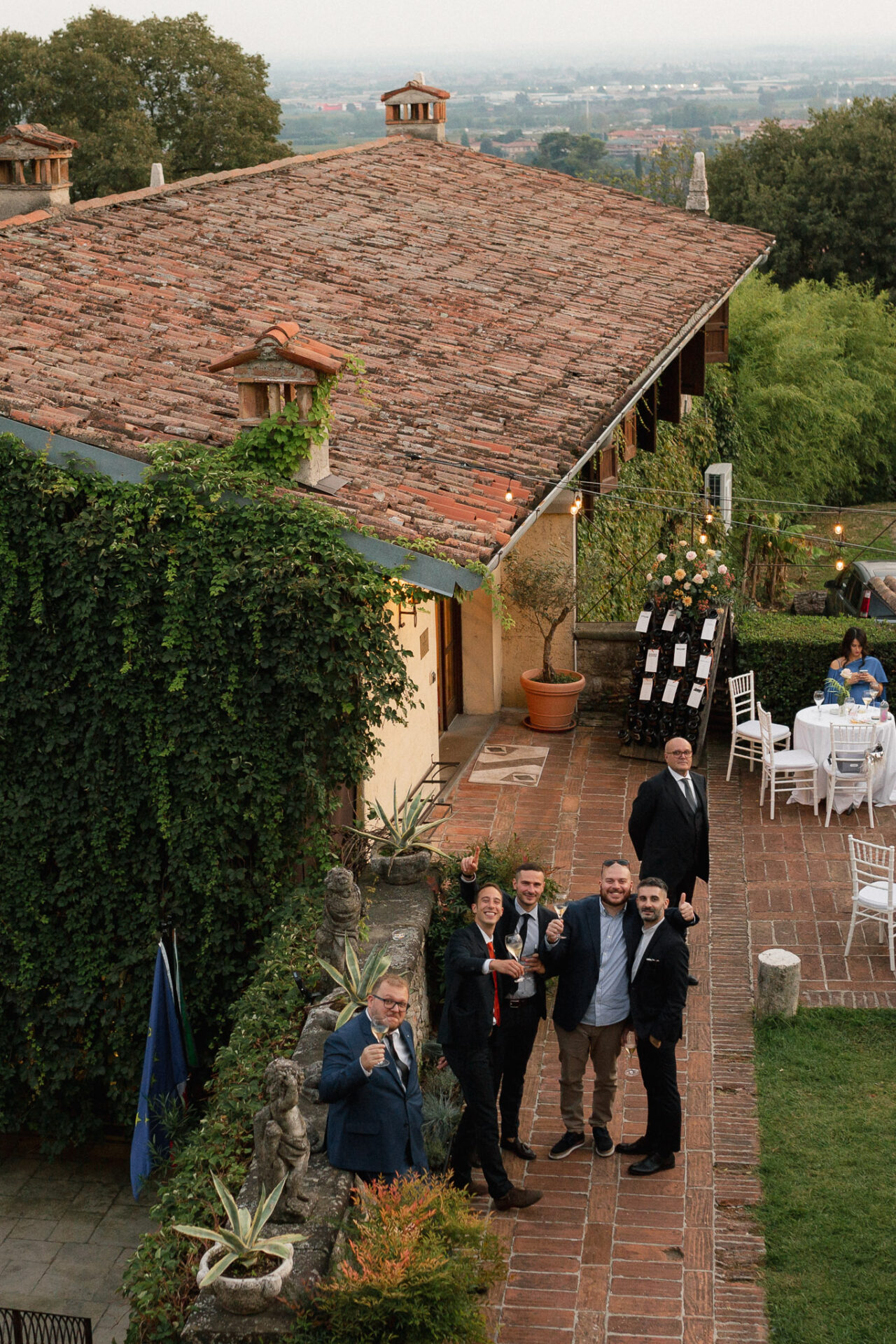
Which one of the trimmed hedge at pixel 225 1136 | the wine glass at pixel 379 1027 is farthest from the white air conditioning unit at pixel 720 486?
the wine glass at pixel 379 1027

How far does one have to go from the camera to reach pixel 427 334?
12.1 m

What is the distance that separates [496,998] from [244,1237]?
190 cm

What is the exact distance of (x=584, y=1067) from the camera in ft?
24.5

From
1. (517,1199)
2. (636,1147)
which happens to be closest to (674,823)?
(636,1147)

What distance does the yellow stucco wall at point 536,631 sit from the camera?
1359cm

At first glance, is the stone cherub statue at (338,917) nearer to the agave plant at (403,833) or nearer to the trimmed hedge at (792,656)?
the agave plant at (403,833)

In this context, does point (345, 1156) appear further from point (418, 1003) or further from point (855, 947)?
point (855, 947)

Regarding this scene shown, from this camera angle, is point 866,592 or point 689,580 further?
point 866,592

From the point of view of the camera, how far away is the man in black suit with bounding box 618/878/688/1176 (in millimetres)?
7055

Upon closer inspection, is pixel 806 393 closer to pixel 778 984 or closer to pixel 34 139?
pixel 34 139

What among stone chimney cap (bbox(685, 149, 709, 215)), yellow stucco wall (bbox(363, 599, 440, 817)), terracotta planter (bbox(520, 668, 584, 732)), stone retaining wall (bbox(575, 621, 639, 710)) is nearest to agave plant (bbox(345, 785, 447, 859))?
yellow stucco wall (bbox(363, 599, 440, 817))

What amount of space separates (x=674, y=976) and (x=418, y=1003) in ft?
5.69

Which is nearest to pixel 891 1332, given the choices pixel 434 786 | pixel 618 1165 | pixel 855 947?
pixel 618 1165

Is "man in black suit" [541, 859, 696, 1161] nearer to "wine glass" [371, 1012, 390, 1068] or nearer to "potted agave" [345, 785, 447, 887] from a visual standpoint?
"wine glass" [371, 1012, 390, 1068]
